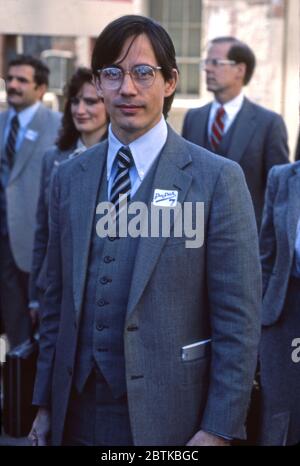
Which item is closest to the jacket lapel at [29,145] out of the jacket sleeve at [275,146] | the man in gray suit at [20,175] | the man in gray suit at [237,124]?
the man in gray suit at [20,175]

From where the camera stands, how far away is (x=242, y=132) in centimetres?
600

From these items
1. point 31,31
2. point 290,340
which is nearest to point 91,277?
point 290,340

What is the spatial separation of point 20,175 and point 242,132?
5.10ft

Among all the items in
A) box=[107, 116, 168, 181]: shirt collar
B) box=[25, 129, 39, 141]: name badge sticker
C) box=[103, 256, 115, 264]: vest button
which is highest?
box=[107, 116, 168, 181]: shirt collar

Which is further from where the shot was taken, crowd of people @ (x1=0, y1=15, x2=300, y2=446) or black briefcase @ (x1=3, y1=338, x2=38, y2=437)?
black briefcase @ (x1=3, y1=338, x2=38, y2=437)

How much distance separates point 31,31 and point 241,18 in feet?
28.6

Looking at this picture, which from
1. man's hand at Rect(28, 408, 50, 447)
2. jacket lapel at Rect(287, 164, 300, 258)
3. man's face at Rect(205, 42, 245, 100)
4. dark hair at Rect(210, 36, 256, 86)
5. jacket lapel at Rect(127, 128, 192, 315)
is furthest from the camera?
dark hair at Rect(210, 36, 256, 86)

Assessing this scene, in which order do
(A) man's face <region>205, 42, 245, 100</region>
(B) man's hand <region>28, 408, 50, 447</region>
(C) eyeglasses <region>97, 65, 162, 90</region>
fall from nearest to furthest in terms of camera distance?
(C) eyeglasses <region>97, 65, 162, 90</region>, (B) man's hand <region>28, 408, 50, 447</region>, (A) man's face <region>205, 42, 245, 100</region>

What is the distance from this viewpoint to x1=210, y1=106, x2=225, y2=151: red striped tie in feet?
19.9

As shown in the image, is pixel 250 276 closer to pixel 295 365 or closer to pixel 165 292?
pixel 165 292

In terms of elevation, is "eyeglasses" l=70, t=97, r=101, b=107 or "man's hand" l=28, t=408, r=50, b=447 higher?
"eyeglasses" l=70, t=97, r=101, b=107

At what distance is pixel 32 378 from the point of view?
14.5 feet

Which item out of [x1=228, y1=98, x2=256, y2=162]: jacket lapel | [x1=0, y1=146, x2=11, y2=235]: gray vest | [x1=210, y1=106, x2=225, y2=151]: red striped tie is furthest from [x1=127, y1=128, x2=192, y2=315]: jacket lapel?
[x1=0, y1=146, x2=11, y2=235]: gray vest

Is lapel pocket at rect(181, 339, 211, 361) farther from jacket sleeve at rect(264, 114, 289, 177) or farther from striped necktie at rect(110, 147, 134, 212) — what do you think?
jacket sleeve at rect(264, 114, 289, 177)
